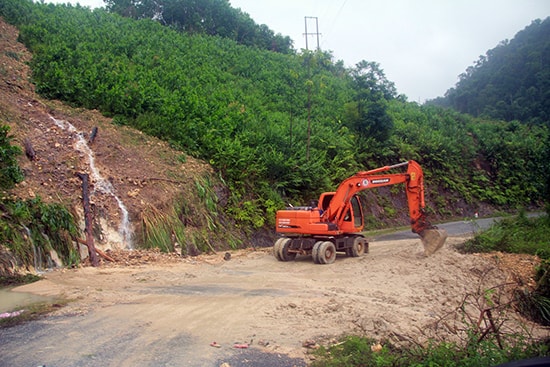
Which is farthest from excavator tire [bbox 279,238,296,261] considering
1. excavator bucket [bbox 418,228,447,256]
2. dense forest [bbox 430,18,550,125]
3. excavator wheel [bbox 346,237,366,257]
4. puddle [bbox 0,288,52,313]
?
dense forest [bbox 430,18,550,125]

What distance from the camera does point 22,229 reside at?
36.6ft

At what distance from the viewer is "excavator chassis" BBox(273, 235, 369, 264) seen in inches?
534

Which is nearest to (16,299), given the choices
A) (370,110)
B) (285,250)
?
(285,250)

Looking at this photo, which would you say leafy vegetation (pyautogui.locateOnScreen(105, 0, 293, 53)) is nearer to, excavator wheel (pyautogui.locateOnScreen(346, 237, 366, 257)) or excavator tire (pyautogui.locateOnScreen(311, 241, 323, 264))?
excavator wheel (pyautogui.locateOnScreen(346, 237, 366, 257))

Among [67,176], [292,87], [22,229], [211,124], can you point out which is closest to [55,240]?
[22,229]

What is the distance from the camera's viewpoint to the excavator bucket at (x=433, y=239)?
13.1 m

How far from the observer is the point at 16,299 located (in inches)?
341

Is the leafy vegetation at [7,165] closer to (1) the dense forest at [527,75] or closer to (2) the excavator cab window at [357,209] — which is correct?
(2) the excavator cab window at [357,209]

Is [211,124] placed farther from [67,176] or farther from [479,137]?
[479,137]

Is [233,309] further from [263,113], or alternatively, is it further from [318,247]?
[263,113]

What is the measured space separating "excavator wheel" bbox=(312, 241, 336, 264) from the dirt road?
1.27 ft

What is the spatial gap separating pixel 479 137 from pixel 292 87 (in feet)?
56.7

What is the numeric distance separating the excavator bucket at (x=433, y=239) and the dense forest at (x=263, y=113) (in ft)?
24.0

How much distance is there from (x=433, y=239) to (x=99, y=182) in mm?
10445
